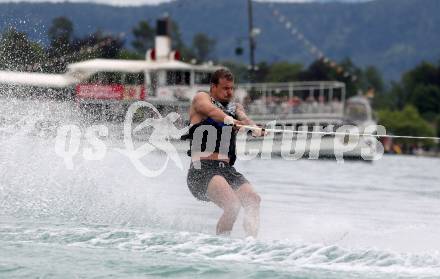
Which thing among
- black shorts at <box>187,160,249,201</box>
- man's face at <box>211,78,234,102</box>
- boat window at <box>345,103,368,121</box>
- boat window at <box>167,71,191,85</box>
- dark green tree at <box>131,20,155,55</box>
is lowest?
black shorts at <box>187,160,249,201</box>

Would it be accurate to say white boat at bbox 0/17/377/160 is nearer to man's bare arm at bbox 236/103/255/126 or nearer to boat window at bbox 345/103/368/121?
boat window at bbox 345/103/368/121

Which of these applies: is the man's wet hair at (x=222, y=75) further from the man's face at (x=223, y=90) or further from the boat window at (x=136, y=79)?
the boat window at (x=136, y=79)

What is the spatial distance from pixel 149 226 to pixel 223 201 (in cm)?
98

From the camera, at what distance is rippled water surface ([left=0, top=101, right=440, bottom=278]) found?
8727 millimetres

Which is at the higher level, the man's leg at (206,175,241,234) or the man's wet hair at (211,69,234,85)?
the man's wet hair at (211,69,234,85)

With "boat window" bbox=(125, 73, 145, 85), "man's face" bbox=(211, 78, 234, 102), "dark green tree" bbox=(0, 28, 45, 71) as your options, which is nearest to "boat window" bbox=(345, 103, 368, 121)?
"boat window" bbox=(125, 73, 145, 85)

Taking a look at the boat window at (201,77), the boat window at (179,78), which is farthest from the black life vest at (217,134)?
the boat window at (201,77)

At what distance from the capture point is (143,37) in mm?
189875

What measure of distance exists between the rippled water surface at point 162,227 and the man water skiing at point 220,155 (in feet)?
1.19

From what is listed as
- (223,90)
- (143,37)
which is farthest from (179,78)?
(143,37)

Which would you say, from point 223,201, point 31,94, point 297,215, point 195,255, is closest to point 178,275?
point 195,255

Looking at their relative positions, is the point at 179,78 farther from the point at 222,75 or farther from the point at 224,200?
the point at 224,200

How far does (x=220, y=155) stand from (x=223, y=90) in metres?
0.67

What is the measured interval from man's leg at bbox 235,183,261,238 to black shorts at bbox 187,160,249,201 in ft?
0.34
